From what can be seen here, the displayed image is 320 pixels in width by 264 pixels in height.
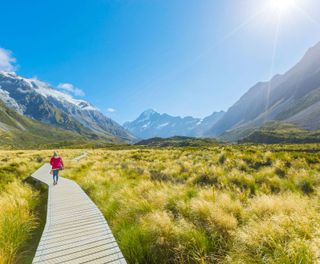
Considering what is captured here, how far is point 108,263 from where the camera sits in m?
5.02

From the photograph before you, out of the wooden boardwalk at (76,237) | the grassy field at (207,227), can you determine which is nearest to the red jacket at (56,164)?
the grassy field at (207,227)

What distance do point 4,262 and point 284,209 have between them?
22.8ft

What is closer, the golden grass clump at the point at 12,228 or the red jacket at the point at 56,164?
the golden grass clump at the point at 12,228

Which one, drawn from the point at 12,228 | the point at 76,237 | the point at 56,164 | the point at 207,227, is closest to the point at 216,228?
the point at 207,227

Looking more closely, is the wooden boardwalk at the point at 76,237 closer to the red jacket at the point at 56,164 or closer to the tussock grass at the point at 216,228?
the tussock grass at the point at 216,228

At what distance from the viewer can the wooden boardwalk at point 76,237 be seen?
530 cm

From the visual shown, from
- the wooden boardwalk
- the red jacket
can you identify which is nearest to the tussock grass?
the wooden boardwalk

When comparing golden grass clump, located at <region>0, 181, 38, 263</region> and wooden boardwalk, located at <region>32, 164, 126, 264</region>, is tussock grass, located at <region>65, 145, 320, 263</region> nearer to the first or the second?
wooden boardwalk, located at <region>32, 164, 126, 264</region>

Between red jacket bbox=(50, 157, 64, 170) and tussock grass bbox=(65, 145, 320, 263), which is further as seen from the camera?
red jacket bbox=(50, 157, 64, 170)

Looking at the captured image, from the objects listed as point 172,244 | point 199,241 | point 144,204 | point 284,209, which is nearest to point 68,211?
point 144,204

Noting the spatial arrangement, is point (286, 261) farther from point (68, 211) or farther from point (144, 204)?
point (68, 211)

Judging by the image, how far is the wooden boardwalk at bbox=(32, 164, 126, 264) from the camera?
5301mm

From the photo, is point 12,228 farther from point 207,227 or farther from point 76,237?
point 207,227

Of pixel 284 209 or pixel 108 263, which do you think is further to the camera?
pixel 284 209
